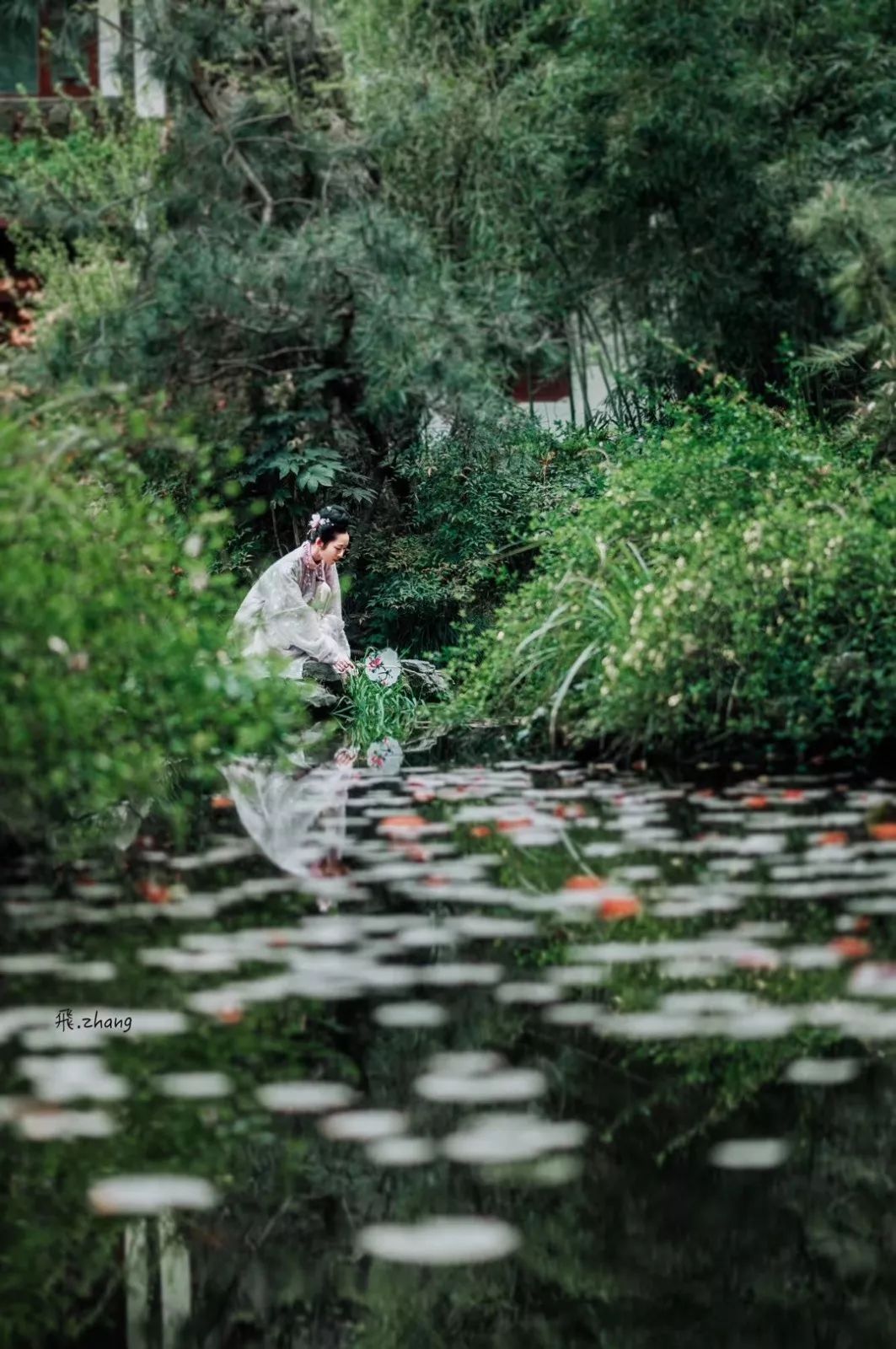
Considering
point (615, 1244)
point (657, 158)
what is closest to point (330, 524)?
point (657, 158)

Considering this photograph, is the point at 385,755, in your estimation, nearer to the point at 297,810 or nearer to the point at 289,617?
the point at 289,617

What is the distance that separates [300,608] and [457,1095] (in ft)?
23.7

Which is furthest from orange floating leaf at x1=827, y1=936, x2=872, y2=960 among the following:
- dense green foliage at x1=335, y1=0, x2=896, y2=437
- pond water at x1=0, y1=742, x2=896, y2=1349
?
dense green foliage at x1=335, y1=0, x2=896, y2=437

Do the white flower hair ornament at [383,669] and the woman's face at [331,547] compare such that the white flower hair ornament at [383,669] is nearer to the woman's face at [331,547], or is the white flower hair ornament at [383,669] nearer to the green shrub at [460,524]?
the woman's face at [331,547]

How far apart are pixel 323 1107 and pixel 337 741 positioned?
260 inches

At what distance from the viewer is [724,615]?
7715mm

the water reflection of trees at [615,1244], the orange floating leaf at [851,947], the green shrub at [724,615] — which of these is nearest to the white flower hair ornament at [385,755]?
the green shrub at [724,615]

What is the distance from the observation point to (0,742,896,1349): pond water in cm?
259

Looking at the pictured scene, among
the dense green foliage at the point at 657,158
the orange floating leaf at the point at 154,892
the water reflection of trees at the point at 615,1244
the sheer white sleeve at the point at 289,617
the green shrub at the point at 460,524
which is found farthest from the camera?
the dense green foliage at the point at 657,158

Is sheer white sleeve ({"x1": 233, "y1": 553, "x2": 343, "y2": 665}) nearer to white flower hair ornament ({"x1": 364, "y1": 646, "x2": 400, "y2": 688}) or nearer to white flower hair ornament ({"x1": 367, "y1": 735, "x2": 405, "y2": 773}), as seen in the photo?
white flower hair ornament ({"x1": 364, "y1": 646, "x2": 400, "y2": 688})

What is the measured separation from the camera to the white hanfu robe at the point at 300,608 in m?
10.4

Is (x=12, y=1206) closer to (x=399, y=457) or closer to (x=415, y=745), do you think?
(x=415, y=745)

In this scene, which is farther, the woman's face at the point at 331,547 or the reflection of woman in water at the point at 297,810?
the woman's face at the point at 331,547

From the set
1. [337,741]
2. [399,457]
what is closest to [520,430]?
[399,457]
